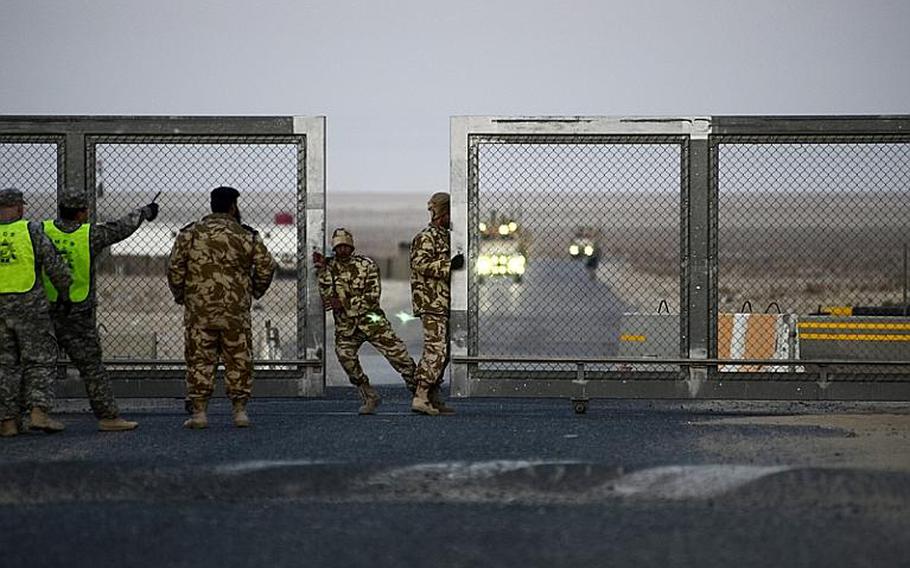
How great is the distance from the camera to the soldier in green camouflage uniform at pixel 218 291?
10.9 meters

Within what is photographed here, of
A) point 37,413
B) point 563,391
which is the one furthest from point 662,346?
point 37,413

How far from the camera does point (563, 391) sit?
40.7ft

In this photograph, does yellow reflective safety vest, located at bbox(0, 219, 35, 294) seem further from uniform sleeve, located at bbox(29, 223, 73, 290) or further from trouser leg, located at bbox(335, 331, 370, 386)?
trouser leg, located at bbox(335, 331, 370, 386)

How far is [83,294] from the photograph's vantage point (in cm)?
1080

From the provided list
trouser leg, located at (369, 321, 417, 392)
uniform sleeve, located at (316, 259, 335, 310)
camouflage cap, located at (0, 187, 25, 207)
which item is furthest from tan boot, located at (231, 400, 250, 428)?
camouflage cap, located at (0, 187, 25, 207)

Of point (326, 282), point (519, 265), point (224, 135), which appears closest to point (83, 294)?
point (326, 282)

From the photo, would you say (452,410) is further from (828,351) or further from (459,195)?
(828,351)

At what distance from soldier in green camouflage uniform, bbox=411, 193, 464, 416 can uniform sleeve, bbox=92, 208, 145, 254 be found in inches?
96.9

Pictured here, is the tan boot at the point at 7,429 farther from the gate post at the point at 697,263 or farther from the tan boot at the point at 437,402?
the gate post at the point at 697,263

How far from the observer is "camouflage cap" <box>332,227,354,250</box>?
12018mm

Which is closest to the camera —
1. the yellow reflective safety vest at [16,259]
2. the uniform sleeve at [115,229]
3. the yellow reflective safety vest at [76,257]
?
the yellow reflective safety vest at [16,259]

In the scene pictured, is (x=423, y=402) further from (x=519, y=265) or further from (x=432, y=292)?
(x=519, y=265)

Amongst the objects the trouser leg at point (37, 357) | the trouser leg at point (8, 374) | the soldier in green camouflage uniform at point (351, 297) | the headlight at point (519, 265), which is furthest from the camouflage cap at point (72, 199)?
the headlight at point (519, 265)

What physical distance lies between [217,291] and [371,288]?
1688mm
